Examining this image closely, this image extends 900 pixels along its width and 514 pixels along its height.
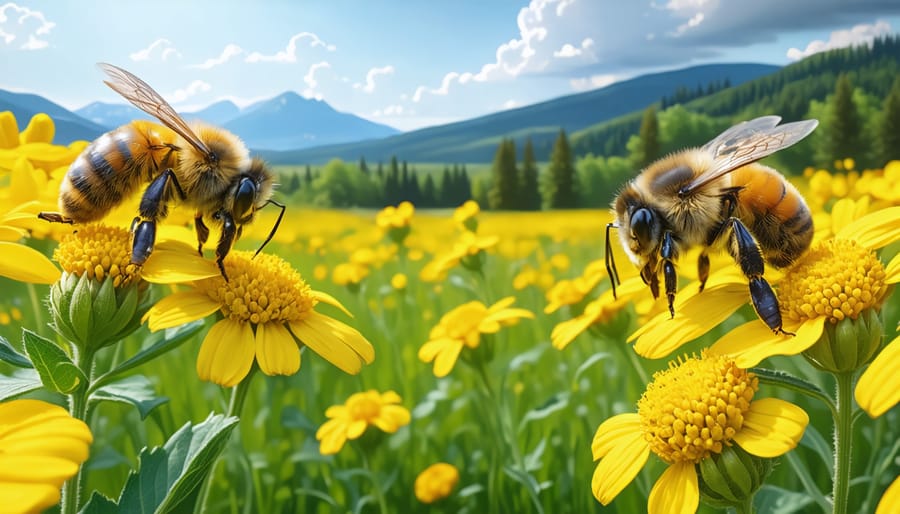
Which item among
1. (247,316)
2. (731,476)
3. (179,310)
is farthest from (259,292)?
(731,476)

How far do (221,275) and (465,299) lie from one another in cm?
Result: 455

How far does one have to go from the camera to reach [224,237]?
1.51m

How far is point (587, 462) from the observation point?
2811mm

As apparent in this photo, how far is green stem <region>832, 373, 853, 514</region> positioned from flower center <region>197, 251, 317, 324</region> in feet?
3.35

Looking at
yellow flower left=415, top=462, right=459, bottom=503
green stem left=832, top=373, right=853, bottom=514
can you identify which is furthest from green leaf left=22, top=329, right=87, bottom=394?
yellow flower left=415, top=462, right=459, bottom=503

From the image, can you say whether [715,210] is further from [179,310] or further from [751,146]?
[179,310]

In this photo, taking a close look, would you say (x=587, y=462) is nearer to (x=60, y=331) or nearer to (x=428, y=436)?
(x=428, y=436)

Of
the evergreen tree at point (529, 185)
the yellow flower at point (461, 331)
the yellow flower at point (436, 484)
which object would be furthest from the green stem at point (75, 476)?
the evergreen tree at point (529, 185)

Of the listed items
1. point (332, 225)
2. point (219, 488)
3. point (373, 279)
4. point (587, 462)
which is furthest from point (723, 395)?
point (332, 225)

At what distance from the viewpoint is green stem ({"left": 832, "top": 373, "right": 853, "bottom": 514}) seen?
3.65 ft

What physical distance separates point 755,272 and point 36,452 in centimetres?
122

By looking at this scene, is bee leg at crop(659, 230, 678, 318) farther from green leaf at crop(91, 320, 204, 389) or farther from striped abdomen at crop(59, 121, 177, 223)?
striped abdomen at crop(59, 121, 177, 223)

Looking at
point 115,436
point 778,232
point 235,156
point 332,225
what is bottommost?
point 332,225

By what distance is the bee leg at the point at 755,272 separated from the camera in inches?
49.5
